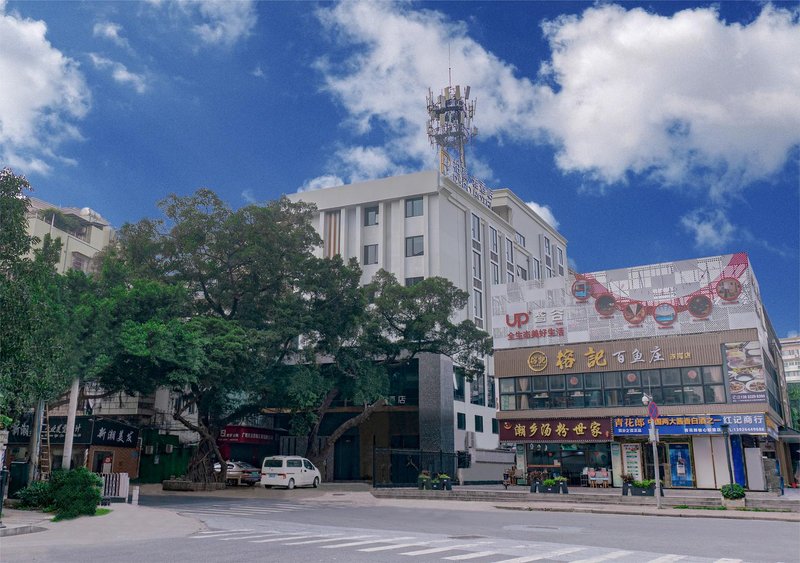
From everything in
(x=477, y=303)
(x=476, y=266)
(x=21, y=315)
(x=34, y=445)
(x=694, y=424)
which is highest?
(x=476, y=266)

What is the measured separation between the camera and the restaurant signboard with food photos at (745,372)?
3375cm

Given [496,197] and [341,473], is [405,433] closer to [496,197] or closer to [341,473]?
[341,473]

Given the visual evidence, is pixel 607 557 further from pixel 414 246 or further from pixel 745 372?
pixel 414 246

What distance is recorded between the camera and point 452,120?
220ft

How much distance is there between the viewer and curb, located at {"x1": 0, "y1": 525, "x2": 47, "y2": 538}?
1487 cm

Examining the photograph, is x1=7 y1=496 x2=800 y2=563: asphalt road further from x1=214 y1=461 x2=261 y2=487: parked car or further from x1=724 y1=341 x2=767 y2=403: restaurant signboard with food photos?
x1=214 y1=461 x2=261 y2=487: parked car

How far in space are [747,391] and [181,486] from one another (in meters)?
28.9

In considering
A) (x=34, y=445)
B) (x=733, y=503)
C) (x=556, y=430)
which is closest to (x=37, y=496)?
(x=34, y=445)

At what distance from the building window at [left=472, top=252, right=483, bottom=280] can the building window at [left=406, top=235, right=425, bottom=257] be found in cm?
574

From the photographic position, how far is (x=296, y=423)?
135ft

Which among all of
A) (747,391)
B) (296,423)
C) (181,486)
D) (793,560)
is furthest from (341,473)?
(793,560)

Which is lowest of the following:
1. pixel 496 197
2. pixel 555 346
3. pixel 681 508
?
pixel 681 508

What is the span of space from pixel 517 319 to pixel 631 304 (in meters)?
6.43

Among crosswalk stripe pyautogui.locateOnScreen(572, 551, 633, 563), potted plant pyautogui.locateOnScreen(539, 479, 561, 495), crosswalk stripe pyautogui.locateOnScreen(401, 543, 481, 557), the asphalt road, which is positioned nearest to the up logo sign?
potted plant pyautogui.locateOnScreen(539, 479, 561, 495)
